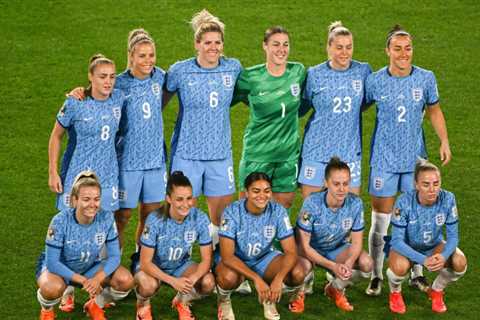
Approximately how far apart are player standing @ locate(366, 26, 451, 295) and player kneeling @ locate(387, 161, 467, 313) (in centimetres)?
31

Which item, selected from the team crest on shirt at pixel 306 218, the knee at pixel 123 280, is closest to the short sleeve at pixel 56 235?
the knee at pixel 123 280

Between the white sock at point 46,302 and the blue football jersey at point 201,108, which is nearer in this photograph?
the white sock at point 46,302

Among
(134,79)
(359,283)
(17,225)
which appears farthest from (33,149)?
(359,283)

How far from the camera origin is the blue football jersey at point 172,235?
9320 mm

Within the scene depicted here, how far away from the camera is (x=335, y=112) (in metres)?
9.88

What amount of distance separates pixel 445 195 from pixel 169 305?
7.64ft

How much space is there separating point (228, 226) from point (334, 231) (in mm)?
869

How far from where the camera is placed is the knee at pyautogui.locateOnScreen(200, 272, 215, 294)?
9.38 metres

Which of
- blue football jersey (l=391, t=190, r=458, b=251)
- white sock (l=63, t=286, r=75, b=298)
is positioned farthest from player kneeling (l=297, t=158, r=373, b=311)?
white sock (l=63, t=286, r=75, b=298)

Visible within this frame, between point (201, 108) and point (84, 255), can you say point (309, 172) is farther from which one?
point (84, 255)

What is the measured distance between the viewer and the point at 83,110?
31.1 ft

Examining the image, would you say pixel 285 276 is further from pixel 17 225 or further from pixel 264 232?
pixel 17 225

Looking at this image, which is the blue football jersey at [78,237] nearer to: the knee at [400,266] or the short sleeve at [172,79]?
the short sleeve at [172,79]

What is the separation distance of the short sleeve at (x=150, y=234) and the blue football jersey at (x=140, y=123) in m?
0.62
